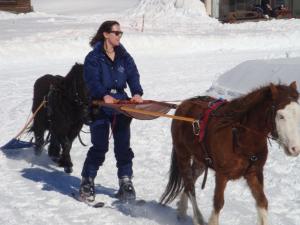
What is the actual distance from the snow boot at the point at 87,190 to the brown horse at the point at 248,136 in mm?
1239

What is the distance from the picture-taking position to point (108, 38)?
530 centimetres

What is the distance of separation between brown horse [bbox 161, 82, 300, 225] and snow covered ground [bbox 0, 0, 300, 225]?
2.24 feet

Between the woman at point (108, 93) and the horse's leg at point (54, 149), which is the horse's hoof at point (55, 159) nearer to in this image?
the horse's leg at point (54, 149)

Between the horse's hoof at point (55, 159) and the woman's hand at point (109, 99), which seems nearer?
the woman's hand at point (109, 99)

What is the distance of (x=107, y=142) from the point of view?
5488 millimetres

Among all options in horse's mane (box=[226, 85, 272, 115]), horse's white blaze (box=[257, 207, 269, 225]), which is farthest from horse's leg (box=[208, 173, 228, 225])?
horse's mane (box=[226, 85, 272, 115])

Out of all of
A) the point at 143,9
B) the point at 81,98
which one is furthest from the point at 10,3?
the point at 81,98

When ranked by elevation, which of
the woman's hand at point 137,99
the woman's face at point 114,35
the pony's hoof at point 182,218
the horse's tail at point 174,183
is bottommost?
the pony's hoof at point 182,218

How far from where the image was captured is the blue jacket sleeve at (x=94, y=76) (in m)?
5.22

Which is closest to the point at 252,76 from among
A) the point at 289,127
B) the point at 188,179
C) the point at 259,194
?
the point at 188,179

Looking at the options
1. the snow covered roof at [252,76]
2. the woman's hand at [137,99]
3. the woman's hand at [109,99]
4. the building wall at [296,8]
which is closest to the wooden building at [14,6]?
the building wall at [296,8]

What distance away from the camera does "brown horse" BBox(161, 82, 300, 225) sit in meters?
3.75

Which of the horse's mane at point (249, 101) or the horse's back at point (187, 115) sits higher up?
the horse's mane at point (249, 101)

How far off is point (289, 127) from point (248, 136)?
481 mm
